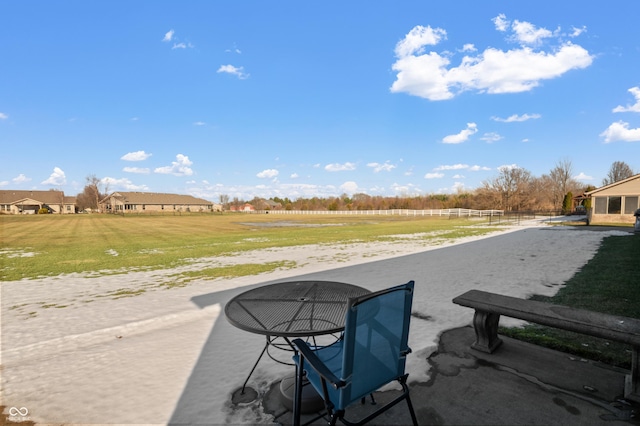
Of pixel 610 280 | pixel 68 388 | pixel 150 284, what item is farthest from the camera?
pixel 150 284

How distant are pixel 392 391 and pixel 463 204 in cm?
7965

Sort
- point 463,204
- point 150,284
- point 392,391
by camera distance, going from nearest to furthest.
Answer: point 392,391 < point 150,284 < point 463,204

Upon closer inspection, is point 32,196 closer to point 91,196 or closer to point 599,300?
point 91,196

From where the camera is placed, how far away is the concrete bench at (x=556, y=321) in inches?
107

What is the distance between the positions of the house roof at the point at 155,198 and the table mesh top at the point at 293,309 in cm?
10412

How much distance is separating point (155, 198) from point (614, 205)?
354 ft

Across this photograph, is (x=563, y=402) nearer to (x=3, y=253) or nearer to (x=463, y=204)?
(x=3, y=253)

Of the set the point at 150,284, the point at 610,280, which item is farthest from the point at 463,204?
the point at 150,284

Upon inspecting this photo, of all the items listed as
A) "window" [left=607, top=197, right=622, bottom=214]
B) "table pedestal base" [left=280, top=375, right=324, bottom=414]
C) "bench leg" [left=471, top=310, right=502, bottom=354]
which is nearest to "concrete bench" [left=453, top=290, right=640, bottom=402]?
"bench leg" [left=471, top=310, right=502, bottom=354]

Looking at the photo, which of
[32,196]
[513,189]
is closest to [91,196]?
[32,196]

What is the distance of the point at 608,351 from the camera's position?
147 inches

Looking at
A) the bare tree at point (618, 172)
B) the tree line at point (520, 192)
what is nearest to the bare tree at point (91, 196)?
the tree line at point (520, 192)

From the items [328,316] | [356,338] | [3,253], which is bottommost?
[3,253]

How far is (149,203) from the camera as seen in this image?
3792 inches
